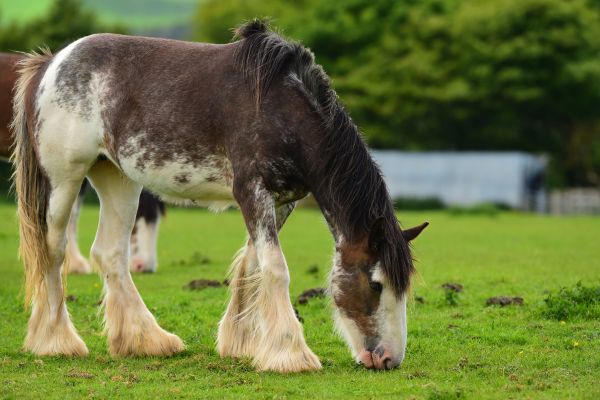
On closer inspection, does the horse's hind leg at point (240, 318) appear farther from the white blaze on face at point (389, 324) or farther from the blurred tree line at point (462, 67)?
the blurred tree line at point (462, 67)

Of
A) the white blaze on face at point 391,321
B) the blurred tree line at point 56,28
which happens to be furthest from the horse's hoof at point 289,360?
the blurred tree line at point 56,28

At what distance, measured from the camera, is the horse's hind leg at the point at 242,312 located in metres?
8.08

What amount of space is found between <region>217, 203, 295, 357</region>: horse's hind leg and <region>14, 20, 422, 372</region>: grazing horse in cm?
1

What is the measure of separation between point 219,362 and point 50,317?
5.28ft

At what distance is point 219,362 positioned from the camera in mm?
7840

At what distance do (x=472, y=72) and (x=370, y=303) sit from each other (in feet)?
113

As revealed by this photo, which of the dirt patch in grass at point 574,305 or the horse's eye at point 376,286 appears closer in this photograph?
the horse's eye at point 376,286

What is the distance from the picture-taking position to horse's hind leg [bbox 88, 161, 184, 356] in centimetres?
823

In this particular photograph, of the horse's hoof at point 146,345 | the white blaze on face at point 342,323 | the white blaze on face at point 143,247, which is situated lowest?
the white blaze on face at point 143,247

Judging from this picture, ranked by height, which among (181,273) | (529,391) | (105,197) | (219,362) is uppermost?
(105,197)

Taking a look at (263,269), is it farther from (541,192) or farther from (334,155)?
(541,192)

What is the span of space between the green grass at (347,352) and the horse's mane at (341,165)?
0.44 metres

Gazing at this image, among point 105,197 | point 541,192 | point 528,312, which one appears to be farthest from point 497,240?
point 541,192

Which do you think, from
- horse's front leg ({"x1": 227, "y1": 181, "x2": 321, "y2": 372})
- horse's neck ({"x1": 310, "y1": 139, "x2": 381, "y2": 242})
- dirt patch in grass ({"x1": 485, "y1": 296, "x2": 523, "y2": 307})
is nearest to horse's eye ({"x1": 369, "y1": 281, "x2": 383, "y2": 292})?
horse's neck ({"x1": 310, "y1": 139, "x2": 381, "y2": 242})
